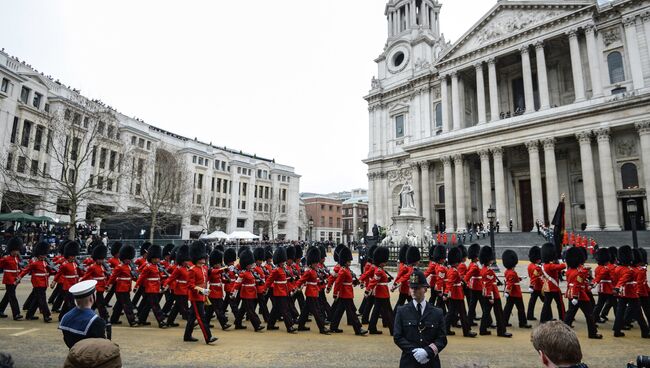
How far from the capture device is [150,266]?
9406mm

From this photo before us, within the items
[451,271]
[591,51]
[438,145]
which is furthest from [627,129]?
[451,271]

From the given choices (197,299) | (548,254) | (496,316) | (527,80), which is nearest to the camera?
(197,299)

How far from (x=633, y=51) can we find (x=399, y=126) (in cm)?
2413

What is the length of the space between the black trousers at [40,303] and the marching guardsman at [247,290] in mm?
4751

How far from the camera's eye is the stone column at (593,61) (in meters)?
30.7

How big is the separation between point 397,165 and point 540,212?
18.7 m

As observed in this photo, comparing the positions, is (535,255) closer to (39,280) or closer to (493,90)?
(39,280)

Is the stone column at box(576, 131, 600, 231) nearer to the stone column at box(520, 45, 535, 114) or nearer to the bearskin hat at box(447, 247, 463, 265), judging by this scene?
the stone column at box(520, 45, 535, 114)

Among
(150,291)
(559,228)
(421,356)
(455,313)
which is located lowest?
(455,313)

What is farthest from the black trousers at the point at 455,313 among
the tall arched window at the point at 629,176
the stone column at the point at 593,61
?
the stone column at the point at 593,61

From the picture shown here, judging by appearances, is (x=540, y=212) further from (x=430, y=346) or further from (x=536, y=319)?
(x=430, y=346)

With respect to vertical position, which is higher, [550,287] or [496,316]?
[550,287]

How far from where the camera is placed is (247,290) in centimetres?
900

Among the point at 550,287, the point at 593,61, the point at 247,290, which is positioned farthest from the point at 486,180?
the point at 247,290
